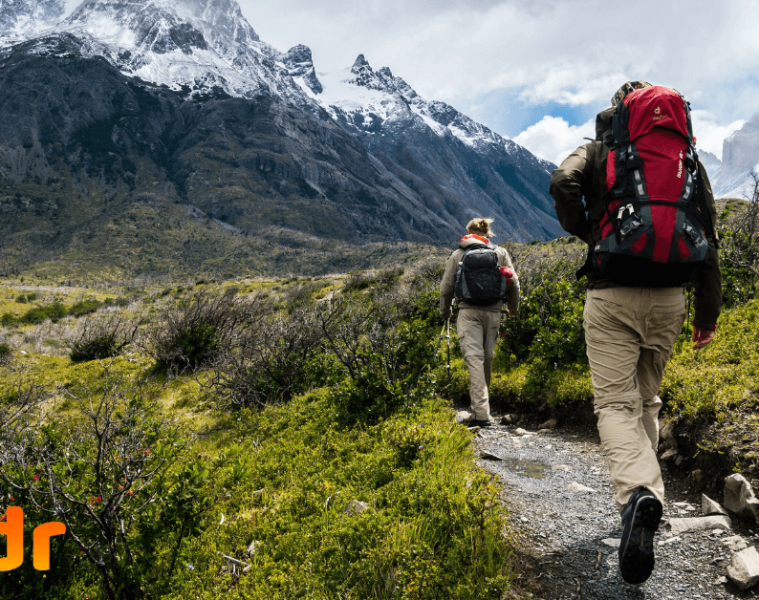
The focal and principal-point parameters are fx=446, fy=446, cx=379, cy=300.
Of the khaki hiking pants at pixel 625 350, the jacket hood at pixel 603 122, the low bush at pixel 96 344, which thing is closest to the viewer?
the khaki hiking pants at pixel 625 350

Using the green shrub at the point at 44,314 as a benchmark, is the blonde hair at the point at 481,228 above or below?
above

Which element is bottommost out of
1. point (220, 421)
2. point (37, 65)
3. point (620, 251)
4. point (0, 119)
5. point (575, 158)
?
point (220, 421)

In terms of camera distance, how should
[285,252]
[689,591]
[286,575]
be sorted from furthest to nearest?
[285,252], [286,575], [689,591]

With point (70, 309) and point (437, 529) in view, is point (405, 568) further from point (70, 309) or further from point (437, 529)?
point (70, 309)

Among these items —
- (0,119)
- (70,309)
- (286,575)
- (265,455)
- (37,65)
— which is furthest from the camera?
(37,65)

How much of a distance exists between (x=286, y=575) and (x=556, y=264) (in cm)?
861

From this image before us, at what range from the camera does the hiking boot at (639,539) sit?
212 centimetres

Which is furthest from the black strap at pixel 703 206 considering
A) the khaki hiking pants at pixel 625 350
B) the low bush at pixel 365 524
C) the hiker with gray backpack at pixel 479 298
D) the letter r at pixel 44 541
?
the letter r at pixel 44 541

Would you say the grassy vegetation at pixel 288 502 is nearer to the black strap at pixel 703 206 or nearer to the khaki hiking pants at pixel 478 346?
the khaki hiking pants at pixel 478 346

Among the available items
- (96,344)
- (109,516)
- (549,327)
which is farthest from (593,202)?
(96,344)

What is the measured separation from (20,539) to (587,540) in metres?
3.21

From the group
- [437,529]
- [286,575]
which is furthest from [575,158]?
[286,575]

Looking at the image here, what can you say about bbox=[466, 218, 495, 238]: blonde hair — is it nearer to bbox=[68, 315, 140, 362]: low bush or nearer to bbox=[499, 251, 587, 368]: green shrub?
bbox=[499, 251, 587, 368]: green shrub

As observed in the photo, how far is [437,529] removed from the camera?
2.67 metres
